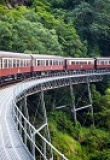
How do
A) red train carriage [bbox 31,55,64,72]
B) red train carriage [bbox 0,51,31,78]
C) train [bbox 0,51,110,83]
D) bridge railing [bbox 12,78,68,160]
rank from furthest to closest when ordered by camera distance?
1. red train carriage [bbox 31,55,64,72]
2. train [bbox 0,51,110,83]
3. red train carriage [bbox 0,51,31,78]
4. bridge railing [bbox 12,78,68,160]

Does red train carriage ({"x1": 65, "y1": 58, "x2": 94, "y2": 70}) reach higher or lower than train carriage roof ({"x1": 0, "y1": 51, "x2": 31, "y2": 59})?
lower

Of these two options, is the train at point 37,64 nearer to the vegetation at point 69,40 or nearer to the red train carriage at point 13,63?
the red train carriage at point 13,63

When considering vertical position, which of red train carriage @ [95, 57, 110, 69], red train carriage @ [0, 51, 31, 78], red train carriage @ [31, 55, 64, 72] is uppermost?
red train carriage @ [0, 51, 31, 78]

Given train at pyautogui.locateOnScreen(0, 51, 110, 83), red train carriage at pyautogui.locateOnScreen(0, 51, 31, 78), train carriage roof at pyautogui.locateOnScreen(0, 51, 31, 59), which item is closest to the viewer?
red train carriage at pyautogui.locateOnScreen(0, 51, 31, 78)

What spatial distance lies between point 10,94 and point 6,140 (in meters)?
11.6

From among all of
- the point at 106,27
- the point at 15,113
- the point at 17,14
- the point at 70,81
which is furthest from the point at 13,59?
the point at 106,27

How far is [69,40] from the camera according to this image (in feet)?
232

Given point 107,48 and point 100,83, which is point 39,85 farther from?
point 107,48

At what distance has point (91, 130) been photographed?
47.8 meters

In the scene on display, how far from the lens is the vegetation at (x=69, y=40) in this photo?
43.8 metres

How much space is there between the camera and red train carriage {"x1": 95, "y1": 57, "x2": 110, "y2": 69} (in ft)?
205

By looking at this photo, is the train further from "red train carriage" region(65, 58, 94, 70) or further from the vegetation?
the vegetation

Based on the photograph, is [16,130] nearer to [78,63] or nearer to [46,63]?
[46,63]

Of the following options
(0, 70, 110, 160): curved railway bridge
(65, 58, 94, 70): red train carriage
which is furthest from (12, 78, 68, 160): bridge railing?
(65, 58, 94, 70): red train carriage
